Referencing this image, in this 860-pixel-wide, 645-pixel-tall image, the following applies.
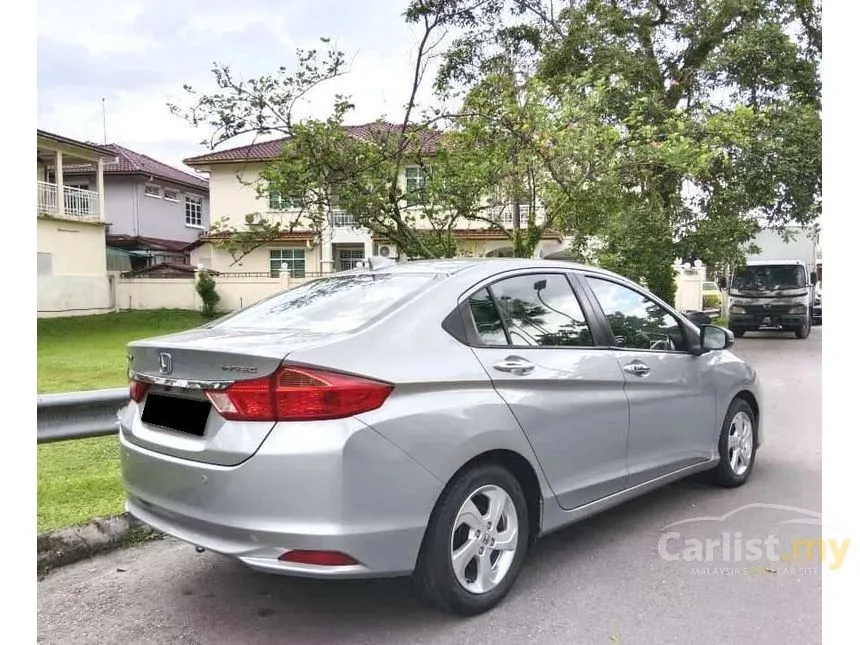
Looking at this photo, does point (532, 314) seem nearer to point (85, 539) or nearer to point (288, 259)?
point (85, 539)

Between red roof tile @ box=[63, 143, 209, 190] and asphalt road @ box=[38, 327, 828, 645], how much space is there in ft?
98.3

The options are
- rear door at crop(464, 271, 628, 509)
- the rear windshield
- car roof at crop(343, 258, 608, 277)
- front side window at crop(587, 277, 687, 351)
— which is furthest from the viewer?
front side window at crop(587, 277, 687, 351)

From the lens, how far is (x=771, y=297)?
61.4 feet

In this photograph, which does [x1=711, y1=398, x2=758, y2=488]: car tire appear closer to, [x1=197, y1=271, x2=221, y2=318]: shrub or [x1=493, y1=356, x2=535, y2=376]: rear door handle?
[x1=493, y1=356, x2=535, y2=376]: rear door handle

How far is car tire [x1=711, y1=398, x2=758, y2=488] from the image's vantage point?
507cm

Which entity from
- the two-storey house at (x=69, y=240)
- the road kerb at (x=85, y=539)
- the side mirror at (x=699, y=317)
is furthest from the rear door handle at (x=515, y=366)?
the two-storey house at (x=69, y=240)

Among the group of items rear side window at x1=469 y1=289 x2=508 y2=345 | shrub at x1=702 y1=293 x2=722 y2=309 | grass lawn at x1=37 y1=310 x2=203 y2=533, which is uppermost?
shrub at x1=702 y1=293 x2=722 y2=309

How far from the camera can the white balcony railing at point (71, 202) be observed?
2464 centimetres

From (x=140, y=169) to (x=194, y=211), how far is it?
19.8ft

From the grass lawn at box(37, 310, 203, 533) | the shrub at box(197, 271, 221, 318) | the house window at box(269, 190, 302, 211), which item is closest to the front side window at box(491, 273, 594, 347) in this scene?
the grass lawn at box(37, 310, 203, 533)

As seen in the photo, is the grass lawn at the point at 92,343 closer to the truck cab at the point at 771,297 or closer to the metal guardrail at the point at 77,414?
the metal guardrail at the point at 77,414

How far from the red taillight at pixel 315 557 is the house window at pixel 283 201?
22.3 feet

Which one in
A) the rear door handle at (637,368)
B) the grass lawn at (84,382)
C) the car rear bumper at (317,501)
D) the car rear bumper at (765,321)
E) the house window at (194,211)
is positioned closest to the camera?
the car rear bumper at (317,501)

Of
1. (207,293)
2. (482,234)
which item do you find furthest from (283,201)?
(207,293)
